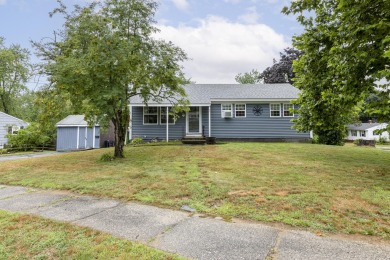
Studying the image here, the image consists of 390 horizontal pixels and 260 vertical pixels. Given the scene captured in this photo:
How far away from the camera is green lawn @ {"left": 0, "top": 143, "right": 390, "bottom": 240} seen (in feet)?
12.9

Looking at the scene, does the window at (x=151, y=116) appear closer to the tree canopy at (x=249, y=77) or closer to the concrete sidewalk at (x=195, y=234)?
the concrete sidewalk at (x=195, y=234)

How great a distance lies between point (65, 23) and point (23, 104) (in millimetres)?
37228

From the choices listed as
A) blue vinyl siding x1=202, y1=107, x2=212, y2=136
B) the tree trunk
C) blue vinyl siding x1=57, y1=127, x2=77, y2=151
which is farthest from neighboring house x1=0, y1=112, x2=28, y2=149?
the tree trunk

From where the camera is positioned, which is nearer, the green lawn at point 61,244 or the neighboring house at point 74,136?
the green lawn at point 61,244

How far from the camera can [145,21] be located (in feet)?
36.7

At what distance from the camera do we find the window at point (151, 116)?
17781 millimetres

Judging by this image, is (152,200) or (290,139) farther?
(290,139)

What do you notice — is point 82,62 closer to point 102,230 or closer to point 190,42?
point 102,230

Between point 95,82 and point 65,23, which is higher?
point 65,23

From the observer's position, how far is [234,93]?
18359mm

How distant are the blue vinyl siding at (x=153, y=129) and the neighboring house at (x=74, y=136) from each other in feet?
22.8

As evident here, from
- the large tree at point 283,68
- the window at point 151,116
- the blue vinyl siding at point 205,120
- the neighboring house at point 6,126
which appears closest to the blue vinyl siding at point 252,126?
the blue vinyl siding at point 205,120

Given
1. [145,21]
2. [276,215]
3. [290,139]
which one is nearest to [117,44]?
[145,21]

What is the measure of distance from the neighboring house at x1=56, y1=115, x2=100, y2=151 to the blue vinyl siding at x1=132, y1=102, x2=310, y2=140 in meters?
7.78
